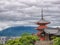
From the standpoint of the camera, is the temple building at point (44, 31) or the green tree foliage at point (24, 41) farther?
the temple building at point (44, 31)

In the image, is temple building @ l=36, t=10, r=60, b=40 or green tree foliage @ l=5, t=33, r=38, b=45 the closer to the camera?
green tree foliage @ l=5, t=33, r=38, b=45

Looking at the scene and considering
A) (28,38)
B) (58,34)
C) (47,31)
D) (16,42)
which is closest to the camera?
(16,42)

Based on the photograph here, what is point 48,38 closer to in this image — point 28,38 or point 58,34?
point 58,34

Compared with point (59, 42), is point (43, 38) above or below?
below

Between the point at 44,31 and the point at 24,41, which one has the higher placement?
the point at 24,41

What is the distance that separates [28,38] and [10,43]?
2.75 meters

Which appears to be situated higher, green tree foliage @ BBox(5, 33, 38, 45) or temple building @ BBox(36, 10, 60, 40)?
green tree foliage @ BBox(5, 33, 38, 45)

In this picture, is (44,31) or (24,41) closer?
(24,41)

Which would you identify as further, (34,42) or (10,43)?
(34,42)

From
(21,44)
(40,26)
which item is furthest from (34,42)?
(40,26)

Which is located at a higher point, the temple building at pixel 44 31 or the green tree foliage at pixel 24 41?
the green tree foliage at pixel 24 41

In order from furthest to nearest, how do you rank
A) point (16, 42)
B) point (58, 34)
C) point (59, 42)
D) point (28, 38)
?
point (58, 34) < point (28, 38) < point (16, 42) < point (59, 42)

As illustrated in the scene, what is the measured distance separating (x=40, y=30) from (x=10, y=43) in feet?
38.1

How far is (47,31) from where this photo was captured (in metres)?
37.6
